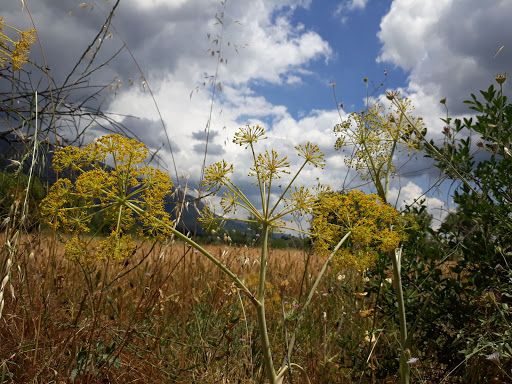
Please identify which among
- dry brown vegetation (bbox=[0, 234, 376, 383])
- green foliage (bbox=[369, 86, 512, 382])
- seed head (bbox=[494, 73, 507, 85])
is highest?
seed head (bbox=[494, 73, 507, 85])

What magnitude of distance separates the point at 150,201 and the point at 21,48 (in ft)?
5.45

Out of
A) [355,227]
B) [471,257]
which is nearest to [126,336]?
[355,227]

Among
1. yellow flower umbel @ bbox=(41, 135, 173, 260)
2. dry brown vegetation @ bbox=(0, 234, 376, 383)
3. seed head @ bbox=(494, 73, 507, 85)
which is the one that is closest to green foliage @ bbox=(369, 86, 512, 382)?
seed head @ bbox=(494, 73, 507, 85)

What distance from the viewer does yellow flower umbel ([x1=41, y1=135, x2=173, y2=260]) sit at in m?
1.60

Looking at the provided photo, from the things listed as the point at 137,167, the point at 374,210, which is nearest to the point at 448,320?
the point at 374,210

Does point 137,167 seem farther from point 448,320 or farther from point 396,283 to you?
point 448,320

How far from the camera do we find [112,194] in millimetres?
1554

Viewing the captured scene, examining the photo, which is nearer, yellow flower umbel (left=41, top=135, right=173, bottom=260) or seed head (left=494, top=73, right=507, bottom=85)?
yellow flower umbel (left=41, top=135, right=173, bottom=260)

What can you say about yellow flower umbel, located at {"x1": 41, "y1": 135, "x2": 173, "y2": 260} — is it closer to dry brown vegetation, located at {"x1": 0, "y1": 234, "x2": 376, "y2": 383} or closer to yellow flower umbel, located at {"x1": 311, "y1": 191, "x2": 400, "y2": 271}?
dry brown vegetation, located at {"x1": 0, "y1": 234, "x2": 376, "y2": 383}

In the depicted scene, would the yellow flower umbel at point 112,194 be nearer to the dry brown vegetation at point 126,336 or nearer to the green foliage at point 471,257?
the dry brown vegetation at point 126,336

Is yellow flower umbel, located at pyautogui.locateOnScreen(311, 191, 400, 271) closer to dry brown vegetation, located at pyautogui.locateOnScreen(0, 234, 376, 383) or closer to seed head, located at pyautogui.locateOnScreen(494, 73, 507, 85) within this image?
dry brown vegetation, located at pyautogui.locateOnScreen(0, 234, 376, 383)

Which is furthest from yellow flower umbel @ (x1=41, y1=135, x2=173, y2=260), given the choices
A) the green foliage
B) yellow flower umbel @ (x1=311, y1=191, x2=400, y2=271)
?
the green foliage

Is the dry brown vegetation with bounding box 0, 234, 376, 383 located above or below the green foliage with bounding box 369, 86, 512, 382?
below

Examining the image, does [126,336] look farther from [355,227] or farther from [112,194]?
[355,227]
